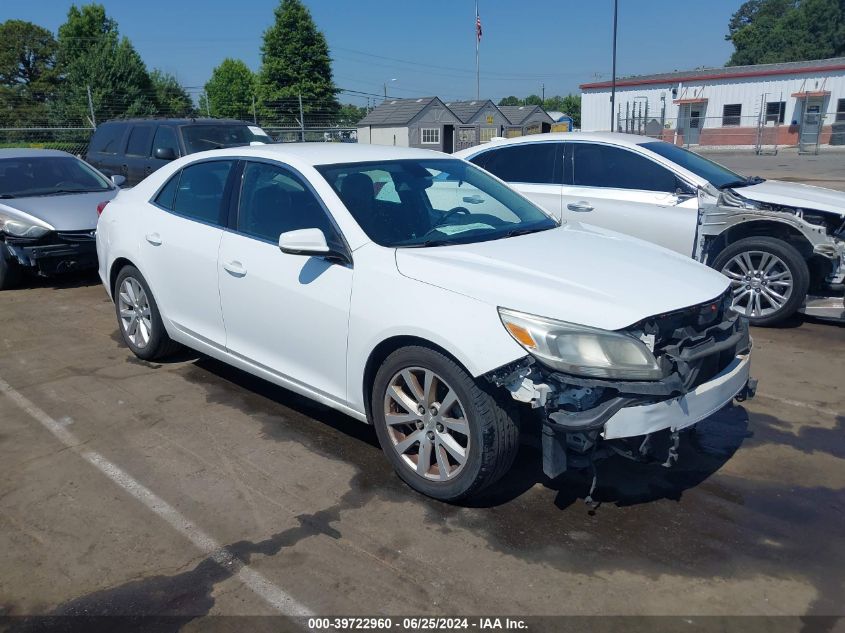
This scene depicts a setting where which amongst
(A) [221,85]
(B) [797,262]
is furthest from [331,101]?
(B) [797,262]

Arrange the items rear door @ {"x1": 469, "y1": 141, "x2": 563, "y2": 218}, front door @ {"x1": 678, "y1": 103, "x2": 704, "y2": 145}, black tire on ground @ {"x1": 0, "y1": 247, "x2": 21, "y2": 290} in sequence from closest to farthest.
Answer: rear door @ {"x1": 469, "y1": 141, "x2": 563, "y2": 218}, black tire on ground @ {"x1": 0, "y1": 247, "x2": 21, "y2": 290}, front door @ {"x1": 678, "y1": 103, "x2": 704, "y2": 145}

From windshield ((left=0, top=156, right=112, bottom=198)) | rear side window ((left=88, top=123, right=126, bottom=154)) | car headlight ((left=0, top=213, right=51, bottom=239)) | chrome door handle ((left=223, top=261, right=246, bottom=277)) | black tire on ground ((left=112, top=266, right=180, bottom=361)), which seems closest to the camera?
chrome door handle ((left=223, top=261, right=246, bottom=277))

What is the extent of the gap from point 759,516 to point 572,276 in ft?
4.90

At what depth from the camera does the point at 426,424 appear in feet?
11.9

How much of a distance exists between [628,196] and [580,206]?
0.47m

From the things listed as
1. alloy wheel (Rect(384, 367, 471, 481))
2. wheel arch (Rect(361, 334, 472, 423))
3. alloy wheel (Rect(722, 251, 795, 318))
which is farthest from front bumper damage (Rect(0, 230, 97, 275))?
alloy wheel (Rect(722, 251, 795, 318))

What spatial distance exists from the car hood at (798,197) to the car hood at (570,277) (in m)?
3.15

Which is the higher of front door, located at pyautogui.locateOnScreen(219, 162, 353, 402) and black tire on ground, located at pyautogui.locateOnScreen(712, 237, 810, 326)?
front door, located at pyautogui.locateOnScreen(219, 162, 353, 402)

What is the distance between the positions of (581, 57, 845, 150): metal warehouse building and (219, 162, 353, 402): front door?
38613 millimetres

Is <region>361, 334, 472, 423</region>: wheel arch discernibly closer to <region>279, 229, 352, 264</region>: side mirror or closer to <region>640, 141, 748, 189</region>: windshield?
<region>279, 229, 352, 264</region>: side mirror

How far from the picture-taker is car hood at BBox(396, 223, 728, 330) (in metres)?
3.33

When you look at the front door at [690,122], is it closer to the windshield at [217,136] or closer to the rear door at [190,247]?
the windshield at [217,136]

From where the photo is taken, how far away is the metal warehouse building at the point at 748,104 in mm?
42219

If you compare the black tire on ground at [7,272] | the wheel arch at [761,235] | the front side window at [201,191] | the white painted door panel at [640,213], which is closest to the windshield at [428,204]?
the front side window at [201,191]
